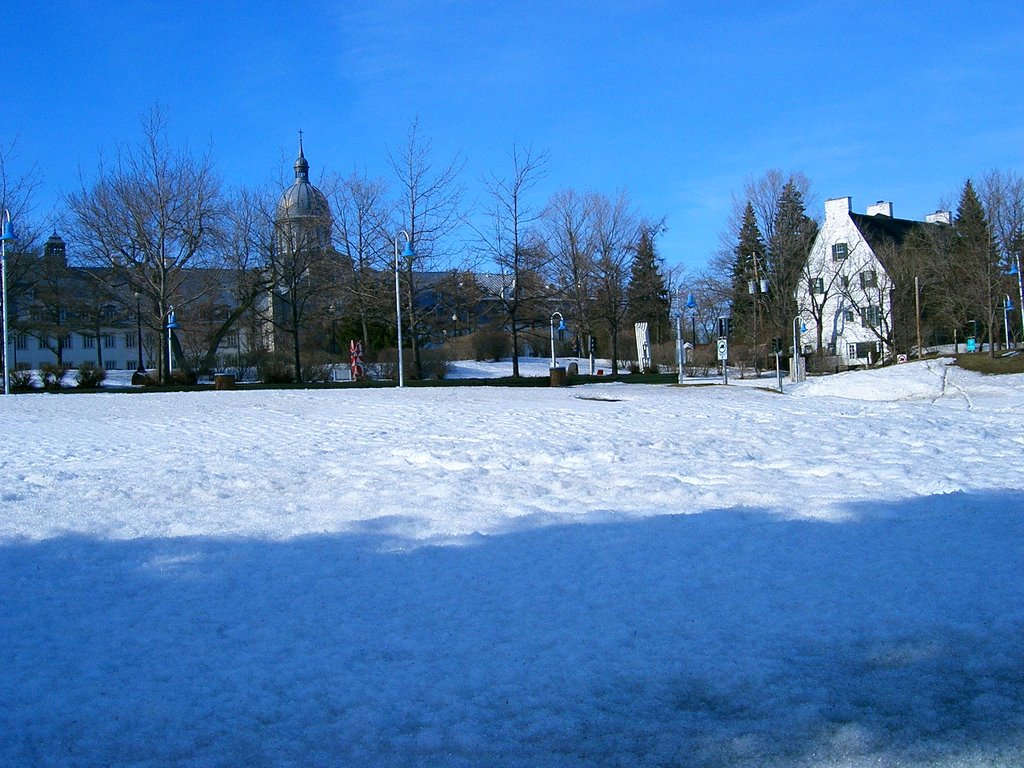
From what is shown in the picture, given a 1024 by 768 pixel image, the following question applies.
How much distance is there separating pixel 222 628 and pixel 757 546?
3.84 metres

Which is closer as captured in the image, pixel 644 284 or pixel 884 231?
pixel 644 284

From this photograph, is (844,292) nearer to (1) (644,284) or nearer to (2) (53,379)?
(1) (644,284)

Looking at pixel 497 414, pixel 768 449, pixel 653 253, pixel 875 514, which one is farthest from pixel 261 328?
pixel 875 514

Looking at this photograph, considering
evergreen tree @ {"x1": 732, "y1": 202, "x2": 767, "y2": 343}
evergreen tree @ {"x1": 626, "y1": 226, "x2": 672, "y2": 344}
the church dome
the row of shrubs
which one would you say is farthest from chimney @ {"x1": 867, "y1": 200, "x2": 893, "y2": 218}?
the row of shrubs

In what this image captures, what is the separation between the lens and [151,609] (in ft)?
17.7

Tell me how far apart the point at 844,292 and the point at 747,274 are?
6.07 metres

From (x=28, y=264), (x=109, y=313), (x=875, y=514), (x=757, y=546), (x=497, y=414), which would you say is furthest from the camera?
(x=109, y=313)

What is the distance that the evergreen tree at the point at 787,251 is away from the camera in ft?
175

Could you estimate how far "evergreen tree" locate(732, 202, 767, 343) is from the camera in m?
54.5

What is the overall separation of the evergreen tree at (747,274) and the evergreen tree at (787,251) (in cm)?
101

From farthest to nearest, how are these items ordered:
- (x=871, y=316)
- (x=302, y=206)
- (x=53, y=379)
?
1. (x=871, y=316)
2. (x=302, y=206)
3. (x=53, y=379)

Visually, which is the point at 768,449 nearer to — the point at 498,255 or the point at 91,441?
the point at 91,441

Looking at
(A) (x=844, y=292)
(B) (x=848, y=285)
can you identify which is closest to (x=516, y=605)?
(A) (x=844, y=292)

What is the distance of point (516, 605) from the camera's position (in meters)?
5.49
